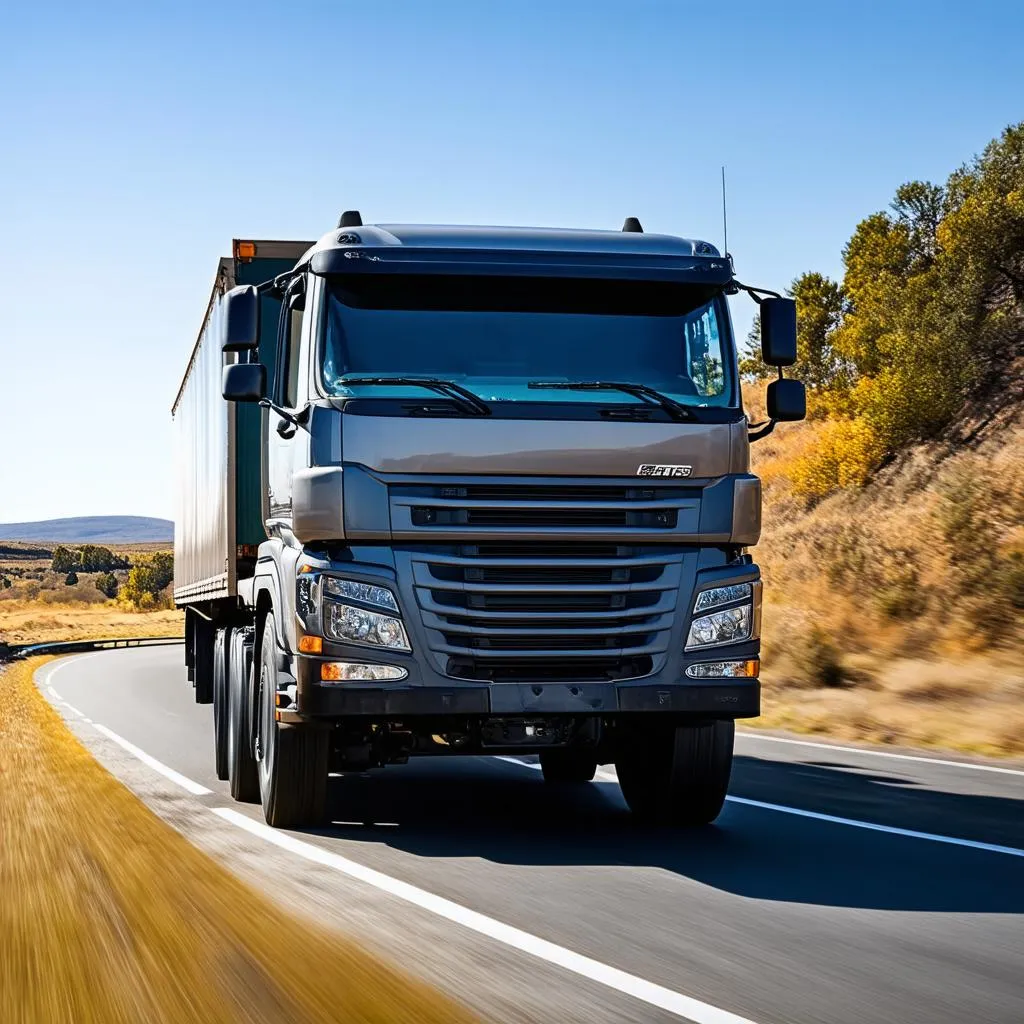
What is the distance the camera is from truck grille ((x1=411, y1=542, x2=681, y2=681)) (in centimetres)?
821

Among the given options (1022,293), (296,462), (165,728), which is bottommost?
(165,728)

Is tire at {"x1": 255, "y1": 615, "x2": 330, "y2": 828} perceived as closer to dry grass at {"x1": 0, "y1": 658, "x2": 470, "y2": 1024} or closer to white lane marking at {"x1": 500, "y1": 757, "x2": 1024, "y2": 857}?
dry grass at {"x1": 0, "y1": 658, "x2": 470, "y2": 1024}

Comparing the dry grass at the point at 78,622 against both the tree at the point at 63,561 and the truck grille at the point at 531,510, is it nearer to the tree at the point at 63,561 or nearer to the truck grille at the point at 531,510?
the tree at the point at 63,561

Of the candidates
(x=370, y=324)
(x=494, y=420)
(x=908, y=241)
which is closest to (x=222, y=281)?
(x=370, y=324)

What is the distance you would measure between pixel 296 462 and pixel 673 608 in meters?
2.23

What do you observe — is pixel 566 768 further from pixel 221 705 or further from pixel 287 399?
pixel 287 399

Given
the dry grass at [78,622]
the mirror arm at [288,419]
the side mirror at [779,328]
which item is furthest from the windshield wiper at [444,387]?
the dry grass at [78,622]

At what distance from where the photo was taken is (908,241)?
4934cm

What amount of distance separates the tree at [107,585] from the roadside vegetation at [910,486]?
10705 cm

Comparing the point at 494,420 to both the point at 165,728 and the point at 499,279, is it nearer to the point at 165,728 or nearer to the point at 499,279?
the point at 499,279

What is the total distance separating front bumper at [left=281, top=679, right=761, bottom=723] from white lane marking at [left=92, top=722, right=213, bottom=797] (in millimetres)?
3371

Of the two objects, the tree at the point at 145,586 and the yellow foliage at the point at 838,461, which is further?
the tree at the point at 145,586

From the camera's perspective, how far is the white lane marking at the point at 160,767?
1155 centimetres

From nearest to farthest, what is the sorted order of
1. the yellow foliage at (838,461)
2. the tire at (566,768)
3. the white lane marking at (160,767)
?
the white lane marking at (160,767) < the tire at (566,768) < the yellow foliage at (838,461)
